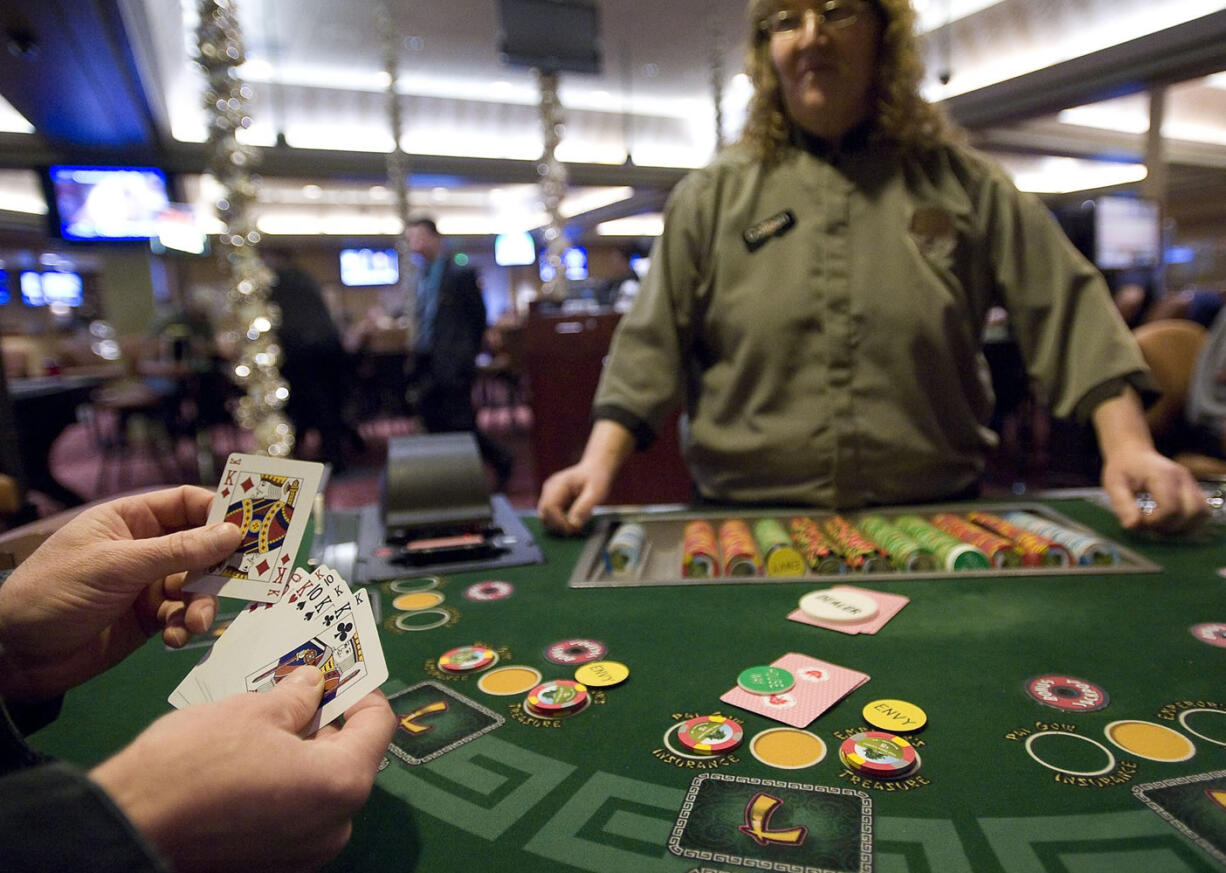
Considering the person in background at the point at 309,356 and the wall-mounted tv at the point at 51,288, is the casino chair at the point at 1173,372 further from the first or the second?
the wall-mounted tv at the point at 51,288

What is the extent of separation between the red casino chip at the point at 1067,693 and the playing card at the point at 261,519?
72 centimetres

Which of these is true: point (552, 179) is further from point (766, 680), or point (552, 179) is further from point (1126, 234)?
point (766, 680)

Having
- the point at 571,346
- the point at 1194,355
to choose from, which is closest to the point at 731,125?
the point at 571,346

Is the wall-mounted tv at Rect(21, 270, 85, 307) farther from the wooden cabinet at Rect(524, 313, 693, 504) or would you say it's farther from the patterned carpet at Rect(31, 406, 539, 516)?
the wooden cabinet at Rect(524, 313, 693, 504)

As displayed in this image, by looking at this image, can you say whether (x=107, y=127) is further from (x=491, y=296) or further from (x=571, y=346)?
(x=491, y=296)

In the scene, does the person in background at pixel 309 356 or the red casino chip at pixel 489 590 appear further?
the person in background at pixel 309 356

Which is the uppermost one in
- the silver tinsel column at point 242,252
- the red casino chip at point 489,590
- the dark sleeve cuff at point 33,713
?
the silver tinsel column at point 242,252

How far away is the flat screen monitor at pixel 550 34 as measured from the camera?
172 inches

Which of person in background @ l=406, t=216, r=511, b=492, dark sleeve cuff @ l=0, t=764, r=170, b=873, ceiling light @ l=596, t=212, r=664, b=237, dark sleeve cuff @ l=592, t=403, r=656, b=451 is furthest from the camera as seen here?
ceiling light @ l=596, t=212, r=664, b=237

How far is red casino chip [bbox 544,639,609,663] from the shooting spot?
86 centimetres

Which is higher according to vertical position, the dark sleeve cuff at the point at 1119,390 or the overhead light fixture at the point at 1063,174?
the overhead light fixture at the point at 1063,174

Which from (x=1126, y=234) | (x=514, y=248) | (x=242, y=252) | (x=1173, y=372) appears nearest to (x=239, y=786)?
(x=1173, y=372)

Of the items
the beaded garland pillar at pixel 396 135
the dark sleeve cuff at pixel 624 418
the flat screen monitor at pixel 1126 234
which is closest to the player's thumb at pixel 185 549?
the dark sleeve cuff at pixel 624 418

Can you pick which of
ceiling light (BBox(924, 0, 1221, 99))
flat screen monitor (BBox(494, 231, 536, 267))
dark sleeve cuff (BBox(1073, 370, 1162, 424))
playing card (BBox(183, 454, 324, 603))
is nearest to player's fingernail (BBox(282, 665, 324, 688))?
playing card (BBox(183, 454, 324, 603))
